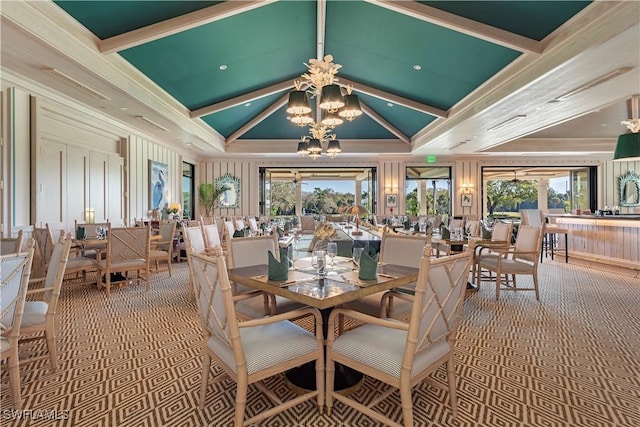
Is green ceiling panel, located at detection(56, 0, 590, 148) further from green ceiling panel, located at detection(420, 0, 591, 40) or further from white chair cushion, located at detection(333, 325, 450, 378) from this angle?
white chair cushion, located at detection(333, 325, 450, 378)

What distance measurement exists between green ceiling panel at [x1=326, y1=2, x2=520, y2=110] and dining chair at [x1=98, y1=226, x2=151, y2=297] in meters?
4.54

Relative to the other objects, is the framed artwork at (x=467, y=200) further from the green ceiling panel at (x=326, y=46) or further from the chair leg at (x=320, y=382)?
the chair leg at (x=320, y=382)

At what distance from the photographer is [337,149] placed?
280 inches

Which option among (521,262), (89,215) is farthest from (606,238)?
(89,215)

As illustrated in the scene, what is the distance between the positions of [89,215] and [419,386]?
22.0 feet

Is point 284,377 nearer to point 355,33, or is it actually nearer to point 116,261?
point 116,261

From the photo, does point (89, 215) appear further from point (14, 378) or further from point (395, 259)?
point (395, 259)

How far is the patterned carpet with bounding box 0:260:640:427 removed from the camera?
2.00m

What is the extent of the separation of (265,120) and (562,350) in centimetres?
896

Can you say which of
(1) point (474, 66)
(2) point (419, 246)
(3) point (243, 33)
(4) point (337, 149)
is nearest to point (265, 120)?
(4) point (337, 149)

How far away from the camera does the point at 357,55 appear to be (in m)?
6.32

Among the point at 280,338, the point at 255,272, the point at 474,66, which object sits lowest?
the point at 280,338

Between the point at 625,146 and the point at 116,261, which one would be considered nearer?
the point at 116,261

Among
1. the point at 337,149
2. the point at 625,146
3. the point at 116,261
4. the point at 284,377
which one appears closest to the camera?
the point at 284,377
